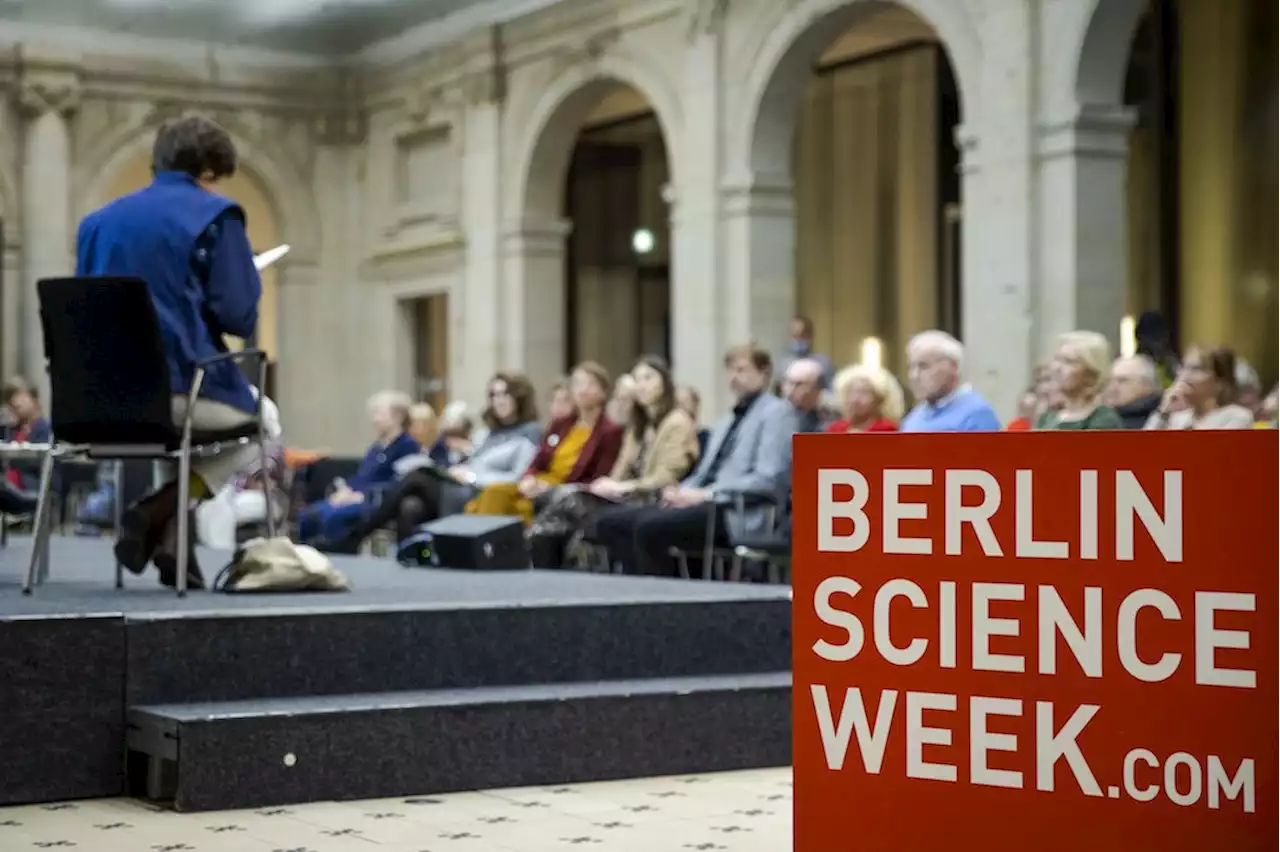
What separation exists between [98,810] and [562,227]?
37.1 feet

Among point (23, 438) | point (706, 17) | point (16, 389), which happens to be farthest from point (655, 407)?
point (16, 389)

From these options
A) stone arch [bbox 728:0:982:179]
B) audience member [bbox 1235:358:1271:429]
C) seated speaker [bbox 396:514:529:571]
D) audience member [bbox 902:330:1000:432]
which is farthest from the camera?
stone arch [bbox 728:0:982:179]

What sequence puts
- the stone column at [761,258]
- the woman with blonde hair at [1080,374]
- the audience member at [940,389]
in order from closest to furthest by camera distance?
1. the woman with blonde hair at [1080,374]
2. the audience member at [940,389]
3. the stone column at [761,258]

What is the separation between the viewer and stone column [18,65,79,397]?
1593 cm

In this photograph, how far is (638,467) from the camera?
8602 mm

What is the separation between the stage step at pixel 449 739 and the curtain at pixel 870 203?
10323 millimetres

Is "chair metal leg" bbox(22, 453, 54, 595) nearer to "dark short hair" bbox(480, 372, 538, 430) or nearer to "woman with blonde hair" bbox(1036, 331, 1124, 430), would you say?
"woman with blonde hair" bbox(1036, 331, 1124, 430)

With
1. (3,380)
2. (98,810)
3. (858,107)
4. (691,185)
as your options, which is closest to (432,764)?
(98,810)

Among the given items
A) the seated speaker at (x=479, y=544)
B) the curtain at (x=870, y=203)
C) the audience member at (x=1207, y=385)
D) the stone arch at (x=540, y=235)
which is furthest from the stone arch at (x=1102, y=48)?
the stone arch at (x=540, y=235)

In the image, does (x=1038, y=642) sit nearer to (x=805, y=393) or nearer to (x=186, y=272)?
(x=186, y=272)

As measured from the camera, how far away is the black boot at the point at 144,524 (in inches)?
203

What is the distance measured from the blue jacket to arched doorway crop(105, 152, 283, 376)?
38.2ft

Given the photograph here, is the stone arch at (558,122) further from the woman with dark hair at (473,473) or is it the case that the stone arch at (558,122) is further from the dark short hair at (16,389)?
the woman with dark hair at (473,473)

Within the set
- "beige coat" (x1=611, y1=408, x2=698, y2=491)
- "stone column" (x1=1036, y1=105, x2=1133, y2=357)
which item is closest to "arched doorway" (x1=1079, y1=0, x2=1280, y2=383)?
"stone column" (x1=1036, y1=105, x2=1133, y2=357)
